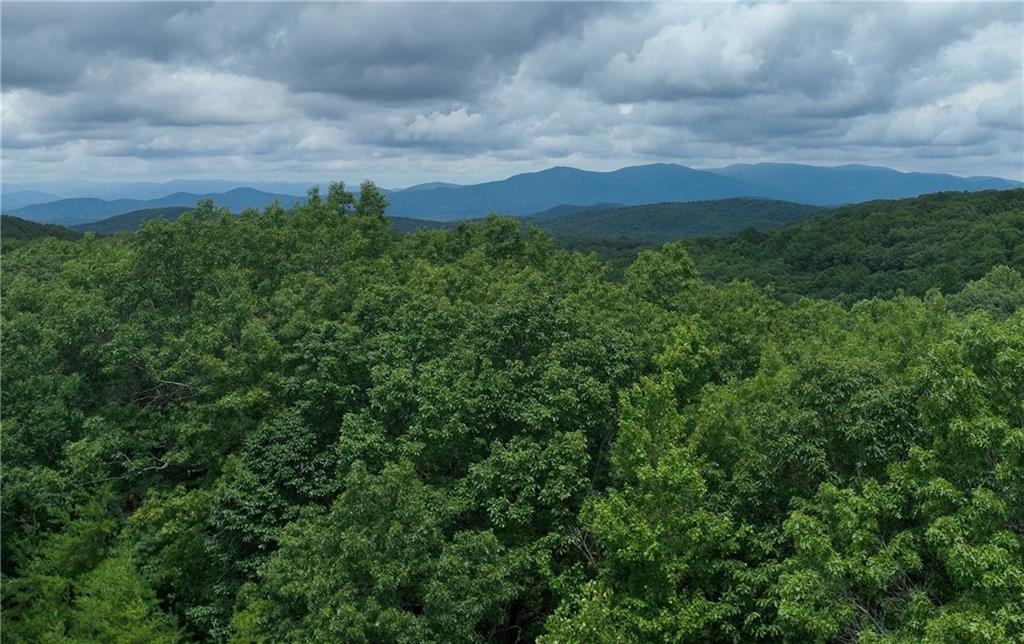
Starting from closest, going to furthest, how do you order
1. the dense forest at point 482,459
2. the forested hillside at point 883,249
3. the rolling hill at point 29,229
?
the dense forest at point 482,459, the forested hillside at point 883,249, the rolling hill at point 29,229

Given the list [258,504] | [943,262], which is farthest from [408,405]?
[943,262]

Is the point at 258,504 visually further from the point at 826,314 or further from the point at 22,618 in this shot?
the point at 826,314

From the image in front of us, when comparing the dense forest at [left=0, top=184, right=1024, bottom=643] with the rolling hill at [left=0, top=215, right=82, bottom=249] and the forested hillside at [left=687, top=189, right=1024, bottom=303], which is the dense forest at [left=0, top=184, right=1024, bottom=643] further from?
the rolling hill at [left=0, top=215, right=82, bottom=249]

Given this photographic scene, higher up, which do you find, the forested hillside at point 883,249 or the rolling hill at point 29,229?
the rolling hill at point 29,229

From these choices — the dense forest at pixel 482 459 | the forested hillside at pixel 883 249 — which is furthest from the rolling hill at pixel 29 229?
the forested hillside at pixel 883 249

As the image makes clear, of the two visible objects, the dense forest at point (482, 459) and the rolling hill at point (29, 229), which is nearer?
the dense forest at point (482, 459)

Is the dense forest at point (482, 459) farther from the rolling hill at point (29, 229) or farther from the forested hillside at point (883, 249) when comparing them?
the rolling hill at point (29, 229)

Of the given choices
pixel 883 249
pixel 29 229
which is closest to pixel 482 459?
pixel 29 229

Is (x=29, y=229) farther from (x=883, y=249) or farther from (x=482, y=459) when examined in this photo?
(x=883, y=249)
